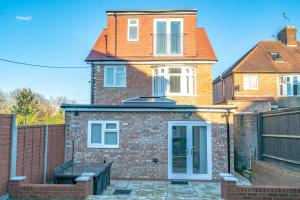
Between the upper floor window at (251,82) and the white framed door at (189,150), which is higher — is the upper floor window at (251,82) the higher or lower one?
the higher one

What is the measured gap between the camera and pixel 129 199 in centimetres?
697

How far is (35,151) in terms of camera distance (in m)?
8.42

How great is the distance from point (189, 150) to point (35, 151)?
5726 millimetres

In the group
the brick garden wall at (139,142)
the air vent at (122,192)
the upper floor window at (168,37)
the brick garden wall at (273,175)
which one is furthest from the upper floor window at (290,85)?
the air vent at (122,192)

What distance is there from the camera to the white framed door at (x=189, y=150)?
36.7 ft

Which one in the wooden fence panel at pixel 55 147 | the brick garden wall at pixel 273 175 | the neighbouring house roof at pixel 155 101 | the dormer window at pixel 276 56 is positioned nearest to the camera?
the brick garden wall at pixel 273 175

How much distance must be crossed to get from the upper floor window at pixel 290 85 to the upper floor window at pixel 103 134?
16588 millimetres

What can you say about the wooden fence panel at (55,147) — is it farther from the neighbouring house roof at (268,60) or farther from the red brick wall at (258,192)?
the neighbouring house roof at (268,60)

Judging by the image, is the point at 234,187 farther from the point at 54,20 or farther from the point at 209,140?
the point at 54,20

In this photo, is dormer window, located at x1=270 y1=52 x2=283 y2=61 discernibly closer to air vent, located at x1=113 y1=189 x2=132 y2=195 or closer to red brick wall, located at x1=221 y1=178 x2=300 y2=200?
red brick wall, located at x1=221 y1=178 x2=300 y2=200

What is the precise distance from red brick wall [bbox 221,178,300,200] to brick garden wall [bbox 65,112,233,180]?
4.39 metres

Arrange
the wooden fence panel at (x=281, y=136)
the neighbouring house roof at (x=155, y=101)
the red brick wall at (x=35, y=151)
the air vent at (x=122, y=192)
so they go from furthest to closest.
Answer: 1. the neighbouring house roof at (x=155, y=101)
2. the air vent at (x=122, y=192)
3. the wooden fence panel at (x=281, y=136)
4. the red brick wall at (x=35, y=151)

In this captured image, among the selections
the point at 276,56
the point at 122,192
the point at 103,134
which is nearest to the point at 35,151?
the point at 122,192

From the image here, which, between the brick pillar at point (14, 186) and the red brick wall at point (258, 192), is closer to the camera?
the red brick wall at point (258, 192)
